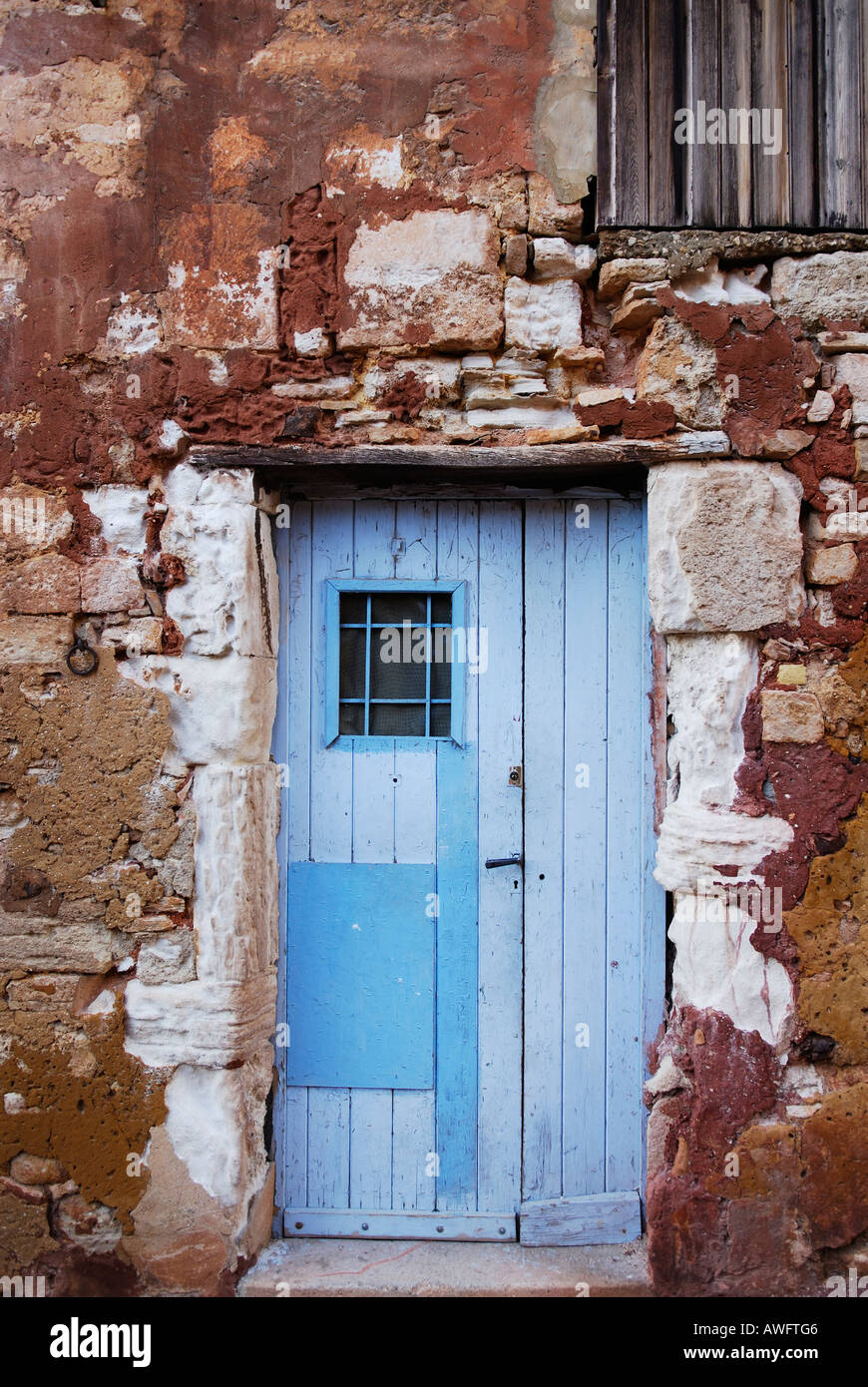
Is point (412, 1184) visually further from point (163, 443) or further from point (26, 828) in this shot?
point (163, 443)

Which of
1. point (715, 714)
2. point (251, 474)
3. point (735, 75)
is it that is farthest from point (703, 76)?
point (715, 714)

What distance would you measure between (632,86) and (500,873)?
2.39m

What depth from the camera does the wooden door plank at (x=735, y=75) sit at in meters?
2.46

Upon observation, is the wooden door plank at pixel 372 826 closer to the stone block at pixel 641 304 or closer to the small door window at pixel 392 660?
the small door window at pixel 392 660

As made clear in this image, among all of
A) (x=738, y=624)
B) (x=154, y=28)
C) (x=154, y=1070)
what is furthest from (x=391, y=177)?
(x=154, y=1070)

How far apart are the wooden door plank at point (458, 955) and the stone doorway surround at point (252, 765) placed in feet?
1.79

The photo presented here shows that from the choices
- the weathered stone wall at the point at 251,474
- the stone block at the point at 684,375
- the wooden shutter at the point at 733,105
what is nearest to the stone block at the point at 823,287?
the weathered stone wall at the point at 251,474

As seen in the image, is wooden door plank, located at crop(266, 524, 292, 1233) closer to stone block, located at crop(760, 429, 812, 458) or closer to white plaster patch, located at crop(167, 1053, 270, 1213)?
white plaster patch, located at crop(167, 1053, 270, 1213)

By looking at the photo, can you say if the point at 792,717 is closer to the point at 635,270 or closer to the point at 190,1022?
the point at 635,270

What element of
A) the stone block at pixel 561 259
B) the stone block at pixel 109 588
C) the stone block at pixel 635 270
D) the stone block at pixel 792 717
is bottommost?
the stone block at pixel 792 717

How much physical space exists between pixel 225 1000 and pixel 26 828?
77 centimetres

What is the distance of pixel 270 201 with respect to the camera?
2.48 metres

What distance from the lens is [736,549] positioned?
2373 mm

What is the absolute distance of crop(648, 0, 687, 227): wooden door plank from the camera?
245cm
